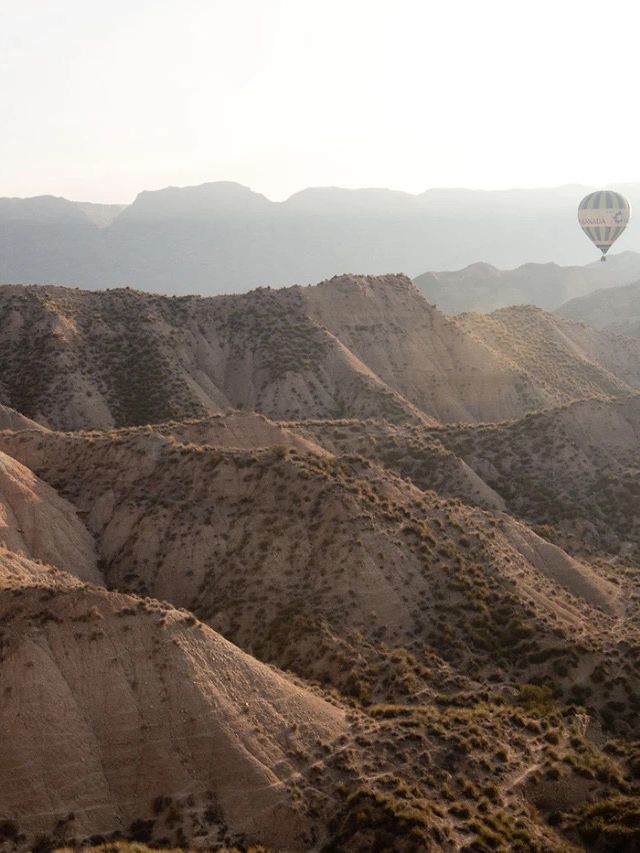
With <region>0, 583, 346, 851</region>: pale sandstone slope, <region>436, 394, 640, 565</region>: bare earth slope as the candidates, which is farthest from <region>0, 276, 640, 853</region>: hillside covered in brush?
<region>436, 394, 640, 565</region>: bare earth slope

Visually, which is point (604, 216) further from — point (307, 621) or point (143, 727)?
point (143, 727)

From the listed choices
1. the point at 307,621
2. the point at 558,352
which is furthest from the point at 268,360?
the point at 307,621

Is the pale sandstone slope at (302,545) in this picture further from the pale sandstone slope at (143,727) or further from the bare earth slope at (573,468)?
the bare earth slope at (573,468)

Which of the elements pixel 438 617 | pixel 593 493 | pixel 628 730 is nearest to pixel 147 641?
pixel 438 617

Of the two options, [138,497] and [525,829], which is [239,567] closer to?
[138,497]

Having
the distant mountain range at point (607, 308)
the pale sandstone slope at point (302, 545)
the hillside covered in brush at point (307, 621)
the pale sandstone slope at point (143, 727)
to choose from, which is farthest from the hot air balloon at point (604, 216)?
the pale sandstone slope at point (143, 727)

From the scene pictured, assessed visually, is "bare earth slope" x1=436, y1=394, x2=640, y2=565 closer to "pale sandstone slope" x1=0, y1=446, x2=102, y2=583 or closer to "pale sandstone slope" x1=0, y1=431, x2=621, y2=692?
"pale sandstone slope" x1=0, y1=431, x2=621, y2=692

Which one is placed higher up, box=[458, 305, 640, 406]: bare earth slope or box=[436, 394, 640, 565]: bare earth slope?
box=[458, 305, 640, 406]: bare earth slope

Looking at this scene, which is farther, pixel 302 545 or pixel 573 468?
pixel 573 468
